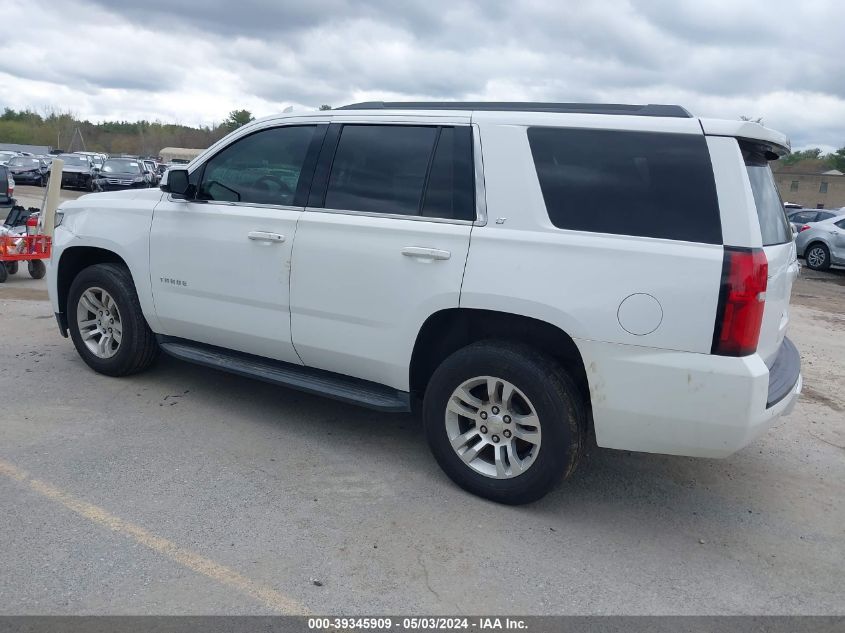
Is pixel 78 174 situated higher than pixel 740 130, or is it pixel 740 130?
pixel 740 130

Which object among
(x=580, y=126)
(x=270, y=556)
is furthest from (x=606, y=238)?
(x=270, y=556)

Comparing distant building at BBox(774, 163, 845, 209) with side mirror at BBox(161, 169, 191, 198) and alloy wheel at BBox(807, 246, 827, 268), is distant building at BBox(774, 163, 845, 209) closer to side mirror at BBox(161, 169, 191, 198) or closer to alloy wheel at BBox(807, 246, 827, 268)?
alloy wheel at BBox(807, 246, 827, 268)

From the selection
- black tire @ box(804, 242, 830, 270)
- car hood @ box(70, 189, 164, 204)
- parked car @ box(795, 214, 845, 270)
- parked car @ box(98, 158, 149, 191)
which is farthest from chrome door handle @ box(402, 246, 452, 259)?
A: parked car @ box(98, 158, 149, 191)

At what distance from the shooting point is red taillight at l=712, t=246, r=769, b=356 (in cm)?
328

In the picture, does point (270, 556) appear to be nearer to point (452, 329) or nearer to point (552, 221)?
point (452, 329)

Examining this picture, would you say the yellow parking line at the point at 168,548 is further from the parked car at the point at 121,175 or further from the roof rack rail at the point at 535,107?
the parked car at the point at 121,175

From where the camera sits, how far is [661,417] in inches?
137

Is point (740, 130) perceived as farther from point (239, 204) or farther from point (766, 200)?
point (239, 204)

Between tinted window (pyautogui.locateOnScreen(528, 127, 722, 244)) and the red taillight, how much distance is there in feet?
0.46

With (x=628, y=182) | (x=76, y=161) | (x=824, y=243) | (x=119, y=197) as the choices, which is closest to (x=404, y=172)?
(x=628, y=182)

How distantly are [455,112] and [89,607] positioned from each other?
298cm

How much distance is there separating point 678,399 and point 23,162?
3518cm

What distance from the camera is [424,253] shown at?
395cm

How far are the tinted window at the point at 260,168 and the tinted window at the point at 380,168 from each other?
0.32 metres
